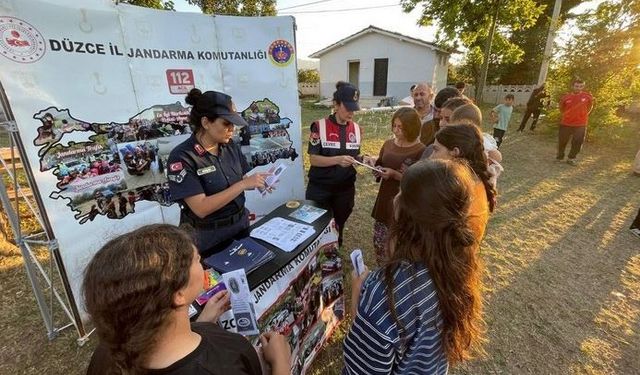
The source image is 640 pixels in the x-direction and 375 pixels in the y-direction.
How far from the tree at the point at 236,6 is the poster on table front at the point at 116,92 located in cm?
1114

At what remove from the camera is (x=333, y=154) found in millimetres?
2871

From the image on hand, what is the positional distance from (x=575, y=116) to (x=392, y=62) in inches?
460

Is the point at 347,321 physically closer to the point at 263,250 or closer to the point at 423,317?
the point at 263,250

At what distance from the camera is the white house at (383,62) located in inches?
643

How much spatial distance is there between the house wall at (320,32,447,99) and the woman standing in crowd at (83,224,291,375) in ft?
57.5

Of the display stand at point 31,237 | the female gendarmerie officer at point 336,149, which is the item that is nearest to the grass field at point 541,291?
the display stand at point 31,237

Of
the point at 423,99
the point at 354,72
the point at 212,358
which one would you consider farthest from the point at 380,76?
the point at 212,358

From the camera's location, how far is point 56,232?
7.04 feet

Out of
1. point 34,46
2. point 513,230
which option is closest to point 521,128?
point 513,230

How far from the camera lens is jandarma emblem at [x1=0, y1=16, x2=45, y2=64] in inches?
69.9

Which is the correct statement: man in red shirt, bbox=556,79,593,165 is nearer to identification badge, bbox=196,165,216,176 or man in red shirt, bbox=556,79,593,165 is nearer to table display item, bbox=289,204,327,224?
table display item, bbox=289,204,327,224

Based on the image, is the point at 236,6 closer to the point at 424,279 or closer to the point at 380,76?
the point at 380,76

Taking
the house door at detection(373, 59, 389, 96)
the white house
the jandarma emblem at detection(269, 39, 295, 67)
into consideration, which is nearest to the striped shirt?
the jandarma emblem at detection(269, 39, 295, 67)

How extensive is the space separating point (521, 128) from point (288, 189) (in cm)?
1020
